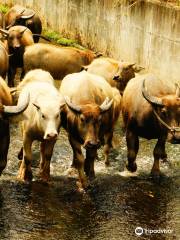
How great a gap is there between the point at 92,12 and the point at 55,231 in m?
14.4

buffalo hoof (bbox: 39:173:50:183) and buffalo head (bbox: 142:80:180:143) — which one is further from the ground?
buffalo head (bbox: 142:80:180:143)

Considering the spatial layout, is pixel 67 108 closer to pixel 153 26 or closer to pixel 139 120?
pixel 139 120

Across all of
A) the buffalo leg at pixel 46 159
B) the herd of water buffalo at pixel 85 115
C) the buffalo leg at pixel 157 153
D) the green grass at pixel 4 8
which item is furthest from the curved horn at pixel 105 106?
the green grass at pixel 4 8

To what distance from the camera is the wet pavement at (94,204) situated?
34.7 feet

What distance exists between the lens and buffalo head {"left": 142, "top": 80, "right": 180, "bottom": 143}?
40.3 feet

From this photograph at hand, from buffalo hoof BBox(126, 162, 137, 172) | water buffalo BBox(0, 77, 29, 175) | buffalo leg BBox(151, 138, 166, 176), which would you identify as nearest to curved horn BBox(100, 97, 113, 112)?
water buffalo BBox(0, 77, 29, 175)

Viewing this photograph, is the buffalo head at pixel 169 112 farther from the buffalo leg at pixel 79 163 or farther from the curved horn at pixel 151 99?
the buffalo leg at pixel 79 163


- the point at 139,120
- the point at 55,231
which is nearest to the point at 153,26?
the point at 139,120

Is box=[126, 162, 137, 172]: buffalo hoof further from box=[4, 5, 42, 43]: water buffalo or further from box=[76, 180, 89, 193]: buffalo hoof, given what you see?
box=[4, 5, 42, 43]: water buffalo

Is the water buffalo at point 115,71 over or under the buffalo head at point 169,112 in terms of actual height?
under

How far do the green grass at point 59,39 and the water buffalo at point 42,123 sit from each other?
11588 mm

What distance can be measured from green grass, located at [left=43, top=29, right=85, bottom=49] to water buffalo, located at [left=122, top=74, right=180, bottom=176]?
1091cm

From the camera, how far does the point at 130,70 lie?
17.1 metres

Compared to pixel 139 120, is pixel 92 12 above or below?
below
